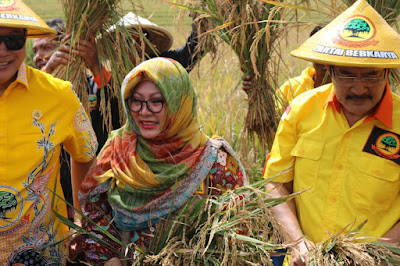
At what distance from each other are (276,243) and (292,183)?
0.36m

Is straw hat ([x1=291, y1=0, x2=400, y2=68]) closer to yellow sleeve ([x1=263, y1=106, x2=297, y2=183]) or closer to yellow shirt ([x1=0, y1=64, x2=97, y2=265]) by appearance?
yellow sleeve ([x1=263, y1=106, x2=297, y2=183])

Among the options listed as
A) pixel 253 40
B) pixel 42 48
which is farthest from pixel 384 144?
pixel 42 48

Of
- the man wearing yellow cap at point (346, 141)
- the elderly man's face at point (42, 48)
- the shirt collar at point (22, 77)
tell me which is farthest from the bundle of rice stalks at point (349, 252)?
the elderly man's face at point (42, 48)

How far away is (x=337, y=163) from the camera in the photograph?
103 inches

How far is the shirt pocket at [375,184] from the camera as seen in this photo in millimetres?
2541

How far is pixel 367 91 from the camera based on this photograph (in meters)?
2.54

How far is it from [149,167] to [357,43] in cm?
97

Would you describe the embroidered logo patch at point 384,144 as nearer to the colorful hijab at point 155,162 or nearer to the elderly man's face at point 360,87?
the elderly man's face at point 360,87

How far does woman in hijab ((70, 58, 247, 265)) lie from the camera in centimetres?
263

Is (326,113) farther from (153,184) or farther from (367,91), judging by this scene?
(153,184)

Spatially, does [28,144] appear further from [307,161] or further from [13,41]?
[307,161]

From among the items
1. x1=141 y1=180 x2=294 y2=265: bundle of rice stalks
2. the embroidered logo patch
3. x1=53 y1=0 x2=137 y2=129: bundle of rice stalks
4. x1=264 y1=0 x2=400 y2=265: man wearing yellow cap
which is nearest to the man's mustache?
x1=264 y1=0 x2=400 y2=265: man wearing yellow cap

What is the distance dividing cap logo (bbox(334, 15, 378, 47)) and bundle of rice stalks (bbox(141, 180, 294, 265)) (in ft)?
2.09

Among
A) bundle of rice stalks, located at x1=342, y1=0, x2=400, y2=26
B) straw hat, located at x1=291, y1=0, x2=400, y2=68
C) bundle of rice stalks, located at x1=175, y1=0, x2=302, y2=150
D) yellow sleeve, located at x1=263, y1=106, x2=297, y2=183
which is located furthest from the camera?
bundle of rice stalks, located at x1=175, y1=0, x2=302, y2=150
